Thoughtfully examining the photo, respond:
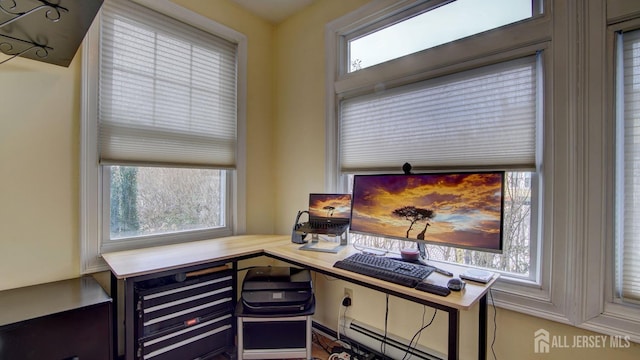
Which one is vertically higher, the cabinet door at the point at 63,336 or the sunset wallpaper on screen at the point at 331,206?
the sunset wallpaper on screen at the point at 331,206

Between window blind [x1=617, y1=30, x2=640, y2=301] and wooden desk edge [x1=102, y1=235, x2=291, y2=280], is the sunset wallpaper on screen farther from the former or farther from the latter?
window blind [x1=617, y1=30, x2=640, y2=301]

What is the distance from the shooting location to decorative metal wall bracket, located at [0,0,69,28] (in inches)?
37.2

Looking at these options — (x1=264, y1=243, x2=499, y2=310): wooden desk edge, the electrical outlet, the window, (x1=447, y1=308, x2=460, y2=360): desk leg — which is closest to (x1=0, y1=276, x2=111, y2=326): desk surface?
(x1=264, y1=243, x2=499, y2=310): wooden desk edge

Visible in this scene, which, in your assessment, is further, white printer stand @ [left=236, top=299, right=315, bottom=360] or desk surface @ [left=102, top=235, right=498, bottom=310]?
white printer stand @ [left=236, top=299, right=315, bottom=360]

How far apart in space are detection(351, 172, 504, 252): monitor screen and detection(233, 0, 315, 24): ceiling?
1.77 m

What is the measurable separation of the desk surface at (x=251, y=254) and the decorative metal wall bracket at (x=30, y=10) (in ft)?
3.77

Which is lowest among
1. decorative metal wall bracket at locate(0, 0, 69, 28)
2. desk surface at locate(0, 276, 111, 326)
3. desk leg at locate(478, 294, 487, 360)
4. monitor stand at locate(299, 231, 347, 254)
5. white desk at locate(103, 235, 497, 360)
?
desk leg at locate(478, 294, 487, 360)

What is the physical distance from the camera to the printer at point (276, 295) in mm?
1747

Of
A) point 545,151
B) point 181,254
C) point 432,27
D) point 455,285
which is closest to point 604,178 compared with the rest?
point 545,151

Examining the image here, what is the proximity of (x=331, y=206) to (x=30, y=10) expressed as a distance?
1757 mm

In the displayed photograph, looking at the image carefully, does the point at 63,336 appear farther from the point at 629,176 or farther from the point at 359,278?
the point at 629,176

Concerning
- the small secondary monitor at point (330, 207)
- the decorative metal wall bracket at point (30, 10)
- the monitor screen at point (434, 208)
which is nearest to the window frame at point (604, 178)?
the monitor screen at point (434, 208)

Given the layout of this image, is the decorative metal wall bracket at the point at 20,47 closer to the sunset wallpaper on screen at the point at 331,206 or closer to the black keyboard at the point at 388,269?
the sunset wallpaper on screen at the point at 331,206

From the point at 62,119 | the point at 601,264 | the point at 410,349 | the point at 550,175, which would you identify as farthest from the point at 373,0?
the point at 410,349
